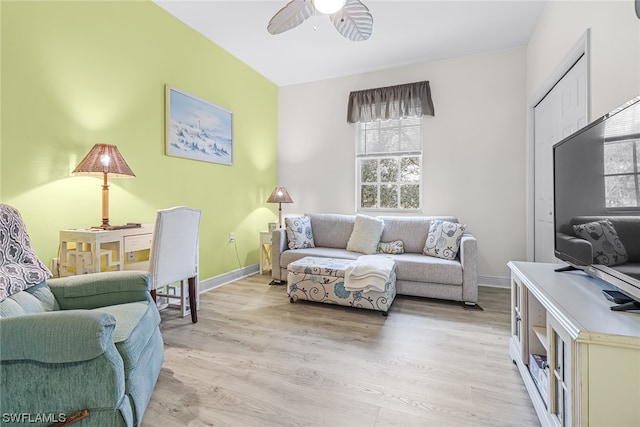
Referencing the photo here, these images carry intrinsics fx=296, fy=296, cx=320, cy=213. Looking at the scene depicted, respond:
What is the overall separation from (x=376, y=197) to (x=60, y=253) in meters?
3.39

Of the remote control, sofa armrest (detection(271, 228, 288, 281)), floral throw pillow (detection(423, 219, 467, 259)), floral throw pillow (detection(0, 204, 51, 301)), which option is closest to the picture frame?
sofa armrest (detection(271, 228, 288, 281))

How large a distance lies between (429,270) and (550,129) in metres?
1.76

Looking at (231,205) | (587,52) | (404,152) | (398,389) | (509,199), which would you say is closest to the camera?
(398,389)

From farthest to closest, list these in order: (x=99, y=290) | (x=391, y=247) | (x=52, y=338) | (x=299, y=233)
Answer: (x=299, y=233)
(x=391, y=247)
(x=99, y=290)
(x=52, y=338)

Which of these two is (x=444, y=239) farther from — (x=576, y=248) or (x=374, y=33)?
(x=374, y=33)

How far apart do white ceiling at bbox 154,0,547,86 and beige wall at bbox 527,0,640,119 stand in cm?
59

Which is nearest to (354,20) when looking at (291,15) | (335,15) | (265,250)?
(335,15)

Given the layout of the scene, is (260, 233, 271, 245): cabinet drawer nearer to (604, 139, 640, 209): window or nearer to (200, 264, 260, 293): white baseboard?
(200, 264, 260, 293): white baseboard

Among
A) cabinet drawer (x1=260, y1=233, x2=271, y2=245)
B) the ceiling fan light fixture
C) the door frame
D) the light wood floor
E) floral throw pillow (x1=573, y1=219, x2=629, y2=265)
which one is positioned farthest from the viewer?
cabinet drawer (x1=260, y1=233, x2=271, y2=245)

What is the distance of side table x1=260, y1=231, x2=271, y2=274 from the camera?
395cm

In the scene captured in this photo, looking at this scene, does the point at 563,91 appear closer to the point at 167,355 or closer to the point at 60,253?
the point at 167,355

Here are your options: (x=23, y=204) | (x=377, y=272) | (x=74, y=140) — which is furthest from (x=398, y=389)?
(x=74, y=140)

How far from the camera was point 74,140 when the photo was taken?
85.0 inches

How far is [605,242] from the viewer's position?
1213mm
